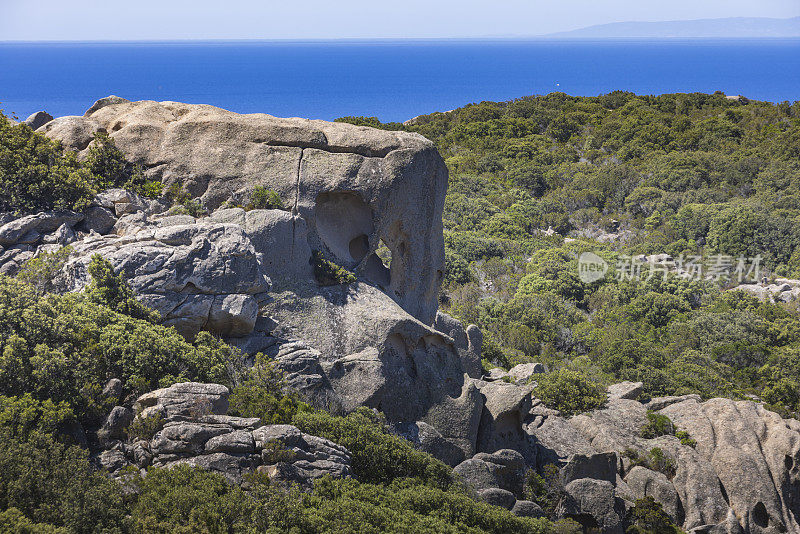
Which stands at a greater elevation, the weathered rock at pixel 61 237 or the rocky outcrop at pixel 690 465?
the weathered rock at pixel 61 237

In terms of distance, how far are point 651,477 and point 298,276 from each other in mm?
15241

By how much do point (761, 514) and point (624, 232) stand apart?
161 feet

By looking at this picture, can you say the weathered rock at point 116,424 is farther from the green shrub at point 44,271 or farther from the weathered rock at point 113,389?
the green shrub at point 44,271

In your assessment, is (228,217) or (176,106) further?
(176,106)

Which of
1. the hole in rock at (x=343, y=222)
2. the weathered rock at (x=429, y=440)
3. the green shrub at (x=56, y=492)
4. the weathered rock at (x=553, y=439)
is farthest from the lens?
the hole in rock at (x=343, y=222)

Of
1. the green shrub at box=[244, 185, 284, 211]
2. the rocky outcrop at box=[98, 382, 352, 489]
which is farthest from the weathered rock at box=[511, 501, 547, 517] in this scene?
the green shrub at box=[244, 185, 284, 211]

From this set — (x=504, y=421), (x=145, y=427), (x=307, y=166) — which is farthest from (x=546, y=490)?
(x=307, y=166)

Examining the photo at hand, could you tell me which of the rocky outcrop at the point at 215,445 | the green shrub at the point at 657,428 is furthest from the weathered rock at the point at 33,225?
the green shrub at the point at 657,428

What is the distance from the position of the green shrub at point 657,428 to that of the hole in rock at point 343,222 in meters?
14.1

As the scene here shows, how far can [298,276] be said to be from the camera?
24516 millimetres

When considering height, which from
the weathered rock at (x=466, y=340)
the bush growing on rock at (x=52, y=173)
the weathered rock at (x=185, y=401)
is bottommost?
the weathered rock at (x=466, y=340)

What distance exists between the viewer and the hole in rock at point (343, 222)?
87.7 feet

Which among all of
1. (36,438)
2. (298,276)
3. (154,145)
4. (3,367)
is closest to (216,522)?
(36,438)

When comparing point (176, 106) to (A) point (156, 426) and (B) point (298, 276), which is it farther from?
(A) point (156, 426)
